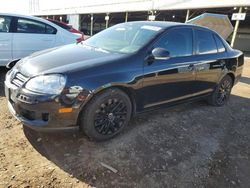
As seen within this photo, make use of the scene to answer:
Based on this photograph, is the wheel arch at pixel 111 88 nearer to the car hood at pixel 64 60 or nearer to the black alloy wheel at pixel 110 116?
the black alloy wheel at pixel 110 116

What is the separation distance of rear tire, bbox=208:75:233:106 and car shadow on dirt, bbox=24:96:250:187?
2.78ft

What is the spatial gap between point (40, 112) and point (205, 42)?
3202mm

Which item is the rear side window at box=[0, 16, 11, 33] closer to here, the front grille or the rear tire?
the front grille

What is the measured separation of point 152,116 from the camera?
4262 mm

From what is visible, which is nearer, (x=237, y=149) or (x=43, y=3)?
(x=237, y=149)

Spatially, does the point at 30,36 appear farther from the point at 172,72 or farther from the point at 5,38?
the point at 172,72

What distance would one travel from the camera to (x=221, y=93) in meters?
5.17

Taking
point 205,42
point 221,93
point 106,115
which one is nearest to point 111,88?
point 106,115

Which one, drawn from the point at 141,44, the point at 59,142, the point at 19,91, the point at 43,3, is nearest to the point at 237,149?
the point at 141,44

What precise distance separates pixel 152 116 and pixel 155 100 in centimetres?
62

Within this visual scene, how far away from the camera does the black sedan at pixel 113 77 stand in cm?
282

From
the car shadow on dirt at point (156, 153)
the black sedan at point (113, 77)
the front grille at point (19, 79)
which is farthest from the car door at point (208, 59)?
the front grille at point (19, 79)

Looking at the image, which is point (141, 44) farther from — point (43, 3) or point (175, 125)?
point (43, 3)

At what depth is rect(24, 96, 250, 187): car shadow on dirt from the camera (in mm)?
2738
